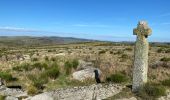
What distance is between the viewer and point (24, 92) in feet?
54.0

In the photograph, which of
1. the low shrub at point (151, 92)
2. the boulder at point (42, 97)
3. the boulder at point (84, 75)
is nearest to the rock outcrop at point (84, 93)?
the boulder at point (42, 97)

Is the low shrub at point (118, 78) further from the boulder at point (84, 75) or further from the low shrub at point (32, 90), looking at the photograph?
the low shrub at point (32, 90)

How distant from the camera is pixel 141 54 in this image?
574 inches

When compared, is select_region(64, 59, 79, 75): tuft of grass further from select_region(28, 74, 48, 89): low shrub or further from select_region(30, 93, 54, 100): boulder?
select_region(30, 93, 54, 100): boulder

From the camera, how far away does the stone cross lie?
1458 cm

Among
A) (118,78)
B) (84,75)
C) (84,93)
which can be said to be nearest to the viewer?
(84,93)

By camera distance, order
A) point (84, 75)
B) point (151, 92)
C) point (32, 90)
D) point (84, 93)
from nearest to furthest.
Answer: point (151, 92) → point (84, 93) → point (32, 90) → point (84, 75)

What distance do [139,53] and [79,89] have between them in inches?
135

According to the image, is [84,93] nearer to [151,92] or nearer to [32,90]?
[151,92]

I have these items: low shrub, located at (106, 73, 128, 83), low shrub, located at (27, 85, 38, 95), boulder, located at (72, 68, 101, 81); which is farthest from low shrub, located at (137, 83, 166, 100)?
low shrub, located at (27, 85, 38, 95)

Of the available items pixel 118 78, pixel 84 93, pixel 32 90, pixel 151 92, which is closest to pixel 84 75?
pixel 118 78

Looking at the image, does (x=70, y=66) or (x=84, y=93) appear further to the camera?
(x=70, y=66)

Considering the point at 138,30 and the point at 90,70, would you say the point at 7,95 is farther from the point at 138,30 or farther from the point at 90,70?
the point at 138,30

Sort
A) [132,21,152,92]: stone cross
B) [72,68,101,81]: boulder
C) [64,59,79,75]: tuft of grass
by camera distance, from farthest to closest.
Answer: [64,59,79,75]: tuft of grass → [72,68,101,81]: boulder → [132,21,152,92]: stone cross
